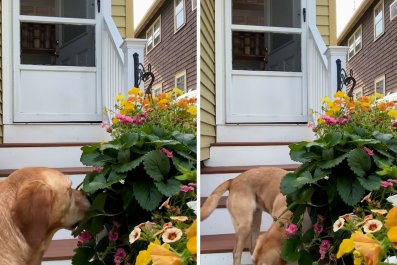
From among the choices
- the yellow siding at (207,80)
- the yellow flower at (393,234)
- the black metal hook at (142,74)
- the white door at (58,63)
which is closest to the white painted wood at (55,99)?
the white door at (58,63)

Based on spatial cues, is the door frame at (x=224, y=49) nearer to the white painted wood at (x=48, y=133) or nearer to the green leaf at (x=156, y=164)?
the green leaf at (x=156, y=164)

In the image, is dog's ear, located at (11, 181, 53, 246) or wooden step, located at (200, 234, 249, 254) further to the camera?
wooden step, located at (200, 234, 249, 254)

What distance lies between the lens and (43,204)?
0.72 m

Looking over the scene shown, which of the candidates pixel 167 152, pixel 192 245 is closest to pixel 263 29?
pixel 167 152

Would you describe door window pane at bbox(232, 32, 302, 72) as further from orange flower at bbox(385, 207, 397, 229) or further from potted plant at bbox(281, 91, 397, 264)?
orange flower at bbox(385, 207, 397, 229)

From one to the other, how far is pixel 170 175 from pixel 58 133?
0.79ft

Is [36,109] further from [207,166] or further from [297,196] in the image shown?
[297,196]

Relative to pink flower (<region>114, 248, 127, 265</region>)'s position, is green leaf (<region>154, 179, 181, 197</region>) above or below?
above

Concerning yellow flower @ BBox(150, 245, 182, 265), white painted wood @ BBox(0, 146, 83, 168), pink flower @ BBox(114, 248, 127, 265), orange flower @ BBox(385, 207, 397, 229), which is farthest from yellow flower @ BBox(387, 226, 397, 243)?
white painted wood @ BBox(0, 146, 83, 168)

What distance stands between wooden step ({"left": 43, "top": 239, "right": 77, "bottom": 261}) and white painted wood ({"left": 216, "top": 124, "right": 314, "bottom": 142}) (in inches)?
Result: 12.7

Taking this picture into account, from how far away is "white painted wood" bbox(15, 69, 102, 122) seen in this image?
2.86 ft

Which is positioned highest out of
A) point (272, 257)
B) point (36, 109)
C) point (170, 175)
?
point (36, 109)

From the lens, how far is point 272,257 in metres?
0.79

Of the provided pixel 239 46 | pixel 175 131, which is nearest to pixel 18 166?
pixel 175 131
